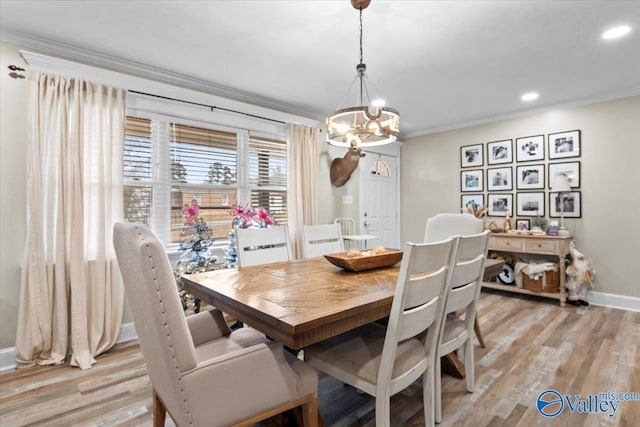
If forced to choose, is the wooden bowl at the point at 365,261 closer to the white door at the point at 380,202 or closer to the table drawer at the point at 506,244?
the table drawer at the point at 506,244

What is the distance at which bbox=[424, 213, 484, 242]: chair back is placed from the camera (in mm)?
2773

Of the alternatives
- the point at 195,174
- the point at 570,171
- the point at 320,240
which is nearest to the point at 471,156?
the point at 570,171

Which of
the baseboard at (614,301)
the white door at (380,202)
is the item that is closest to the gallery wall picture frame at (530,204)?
the baseboard at (614,301)

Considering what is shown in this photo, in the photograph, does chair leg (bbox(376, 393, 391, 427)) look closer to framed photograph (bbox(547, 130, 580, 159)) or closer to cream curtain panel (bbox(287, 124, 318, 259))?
cream curtain panel (bbox(287, 124, 318, 259))

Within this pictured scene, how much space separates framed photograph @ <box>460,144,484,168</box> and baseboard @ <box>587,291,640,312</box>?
2.14m

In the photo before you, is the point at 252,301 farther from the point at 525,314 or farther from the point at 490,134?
the point at 490,134

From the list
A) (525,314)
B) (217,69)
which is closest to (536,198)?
(525,314)

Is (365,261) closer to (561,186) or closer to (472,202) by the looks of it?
(561,186)

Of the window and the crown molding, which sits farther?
the window

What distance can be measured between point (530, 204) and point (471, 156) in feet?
3.49

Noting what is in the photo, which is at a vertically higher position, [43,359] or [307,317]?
[307,317]

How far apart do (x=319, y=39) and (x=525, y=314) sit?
3.47 meters

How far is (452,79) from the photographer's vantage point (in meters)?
3.20

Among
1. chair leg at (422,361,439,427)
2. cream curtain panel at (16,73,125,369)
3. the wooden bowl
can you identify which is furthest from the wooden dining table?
cream curtain panel at (16,73,125,369)
